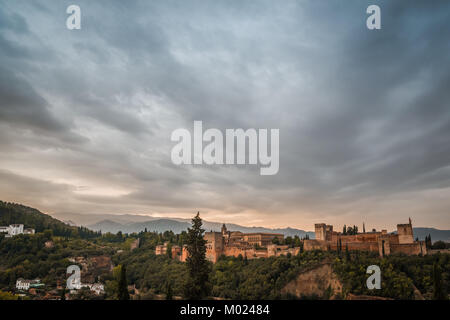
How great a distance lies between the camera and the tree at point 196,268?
52.0ft

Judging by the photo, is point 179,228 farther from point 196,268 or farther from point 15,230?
point 196,268

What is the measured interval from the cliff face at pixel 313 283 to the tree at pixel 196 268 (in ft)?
58.8

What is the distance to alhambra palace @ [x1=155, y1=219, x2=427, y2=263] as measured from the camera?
34.2 m

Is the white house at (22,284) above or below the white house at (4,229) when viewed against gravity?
below

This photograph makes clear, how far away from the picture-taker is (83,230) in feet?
250

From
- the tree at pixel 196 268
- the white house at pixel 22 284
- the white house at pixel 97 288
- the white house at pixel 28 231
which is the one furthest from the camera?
the white house at pixel 28 231

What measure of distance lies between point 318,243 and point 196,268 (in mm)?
25860

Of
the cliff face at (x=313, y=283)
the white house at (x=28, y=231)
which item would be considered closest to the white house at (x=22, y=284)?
the white house at (x=28, y=231)

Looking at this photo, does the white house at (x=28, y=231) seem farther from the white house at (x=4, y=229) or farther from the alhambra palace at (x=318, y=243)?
the alhambra palace at (x=318, y=243)
